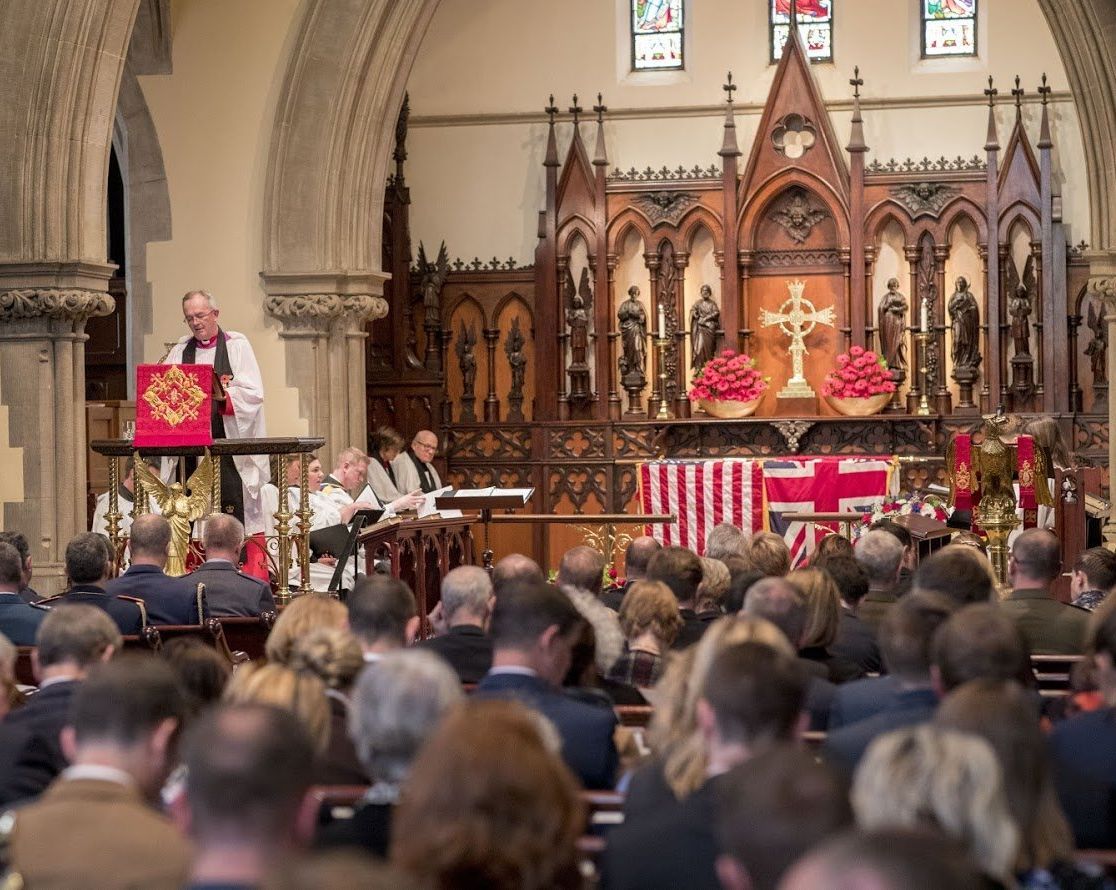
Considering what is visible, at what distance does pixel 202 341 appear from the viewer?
9.65m

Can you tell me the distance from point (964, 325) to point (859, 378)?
1.14m

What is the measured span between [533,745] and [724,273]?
14089 millimetres

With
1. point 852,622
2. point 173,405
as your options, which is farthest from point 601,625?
point 173,405

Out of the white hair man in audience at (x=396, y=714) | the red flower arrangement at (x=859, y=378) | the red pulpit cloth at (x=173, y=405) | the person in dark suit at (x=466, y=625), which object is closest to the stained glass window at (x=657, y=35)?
the red flower arrangement at (x=859, y=378)

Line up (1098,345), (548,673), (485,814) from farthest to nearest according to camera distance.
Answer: (1098,345) < (548,673) < (485,814)

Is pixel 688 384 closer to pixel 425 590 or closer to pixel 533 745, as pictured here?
pixel 425 590

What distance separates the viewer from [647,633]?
5.79m

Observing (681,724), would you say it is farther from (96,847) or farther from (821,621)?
(821,621)

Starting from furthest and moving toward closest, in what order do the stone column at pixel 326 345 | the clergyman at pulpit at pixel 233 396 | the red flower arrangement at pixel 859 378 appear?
the red flower arrangement at pixel 859 378 < the stone column at pixel 326 345 < the clergyman at pulpit at pixel 233 396

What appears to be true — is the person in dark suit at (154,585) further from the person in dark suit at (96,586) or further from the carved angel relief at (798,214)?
the carved angel relief at (798,214)

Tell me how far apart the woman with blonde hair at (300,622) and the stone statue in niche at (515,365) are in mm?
11712

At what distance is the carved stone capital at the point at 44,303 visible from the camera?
10273mm

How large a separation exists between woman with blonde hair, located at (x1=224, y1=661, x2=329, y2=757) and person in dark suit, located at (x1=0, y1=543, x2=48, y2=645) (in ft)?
9.48

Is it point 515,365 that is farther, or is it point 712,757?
point 515,365
